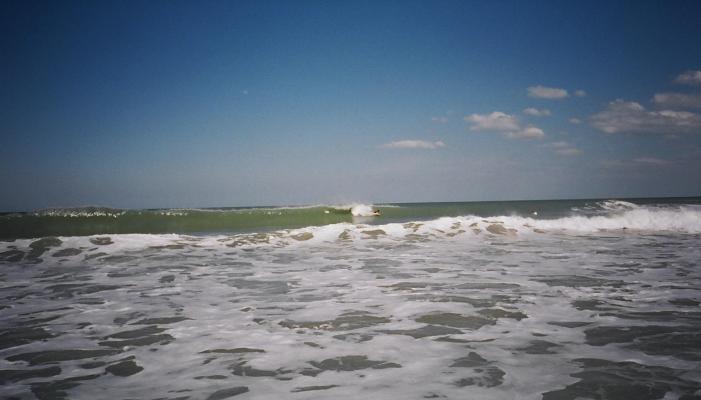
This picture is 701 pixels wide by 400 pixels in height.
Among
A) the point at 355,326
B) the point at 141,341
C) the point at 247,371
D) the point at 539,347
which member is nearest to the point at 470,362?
the point at 539,347

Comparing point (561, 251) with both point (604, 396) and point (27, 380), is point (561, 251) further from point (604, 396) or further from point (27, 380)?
point (27, 380)

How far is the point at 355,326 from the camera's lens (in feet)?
13.5

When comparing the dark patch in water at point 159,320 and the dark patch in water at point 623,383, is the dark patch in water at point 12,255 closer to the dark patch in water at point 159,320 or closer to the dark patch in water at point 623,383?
the dark patch in water at point 159,320

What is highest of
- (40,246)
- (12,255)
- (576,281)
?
(40,246)

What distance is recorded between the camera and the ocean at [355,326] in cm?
279

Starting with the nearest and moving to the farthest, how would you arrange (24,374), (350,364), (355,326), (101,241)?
(24,374)
(350,364)
(355,326)
(101,241)

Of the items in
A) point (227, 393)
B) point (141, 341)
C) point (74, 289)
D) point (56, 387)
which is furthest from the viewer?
point (74, 289)

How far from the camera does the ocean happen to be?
279cm

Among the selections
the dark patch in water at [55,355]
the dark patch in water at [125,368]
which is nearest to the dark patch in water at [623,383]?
the dark patch in water at [125,368]

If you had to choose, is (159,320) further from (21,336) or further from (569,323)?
(569,323)

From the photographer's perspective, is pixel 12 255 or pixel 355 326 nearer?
pixel 355 326

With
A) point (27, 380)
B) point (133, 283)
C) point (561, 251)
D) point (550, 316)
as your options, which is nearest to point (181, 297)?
point (133, 283)

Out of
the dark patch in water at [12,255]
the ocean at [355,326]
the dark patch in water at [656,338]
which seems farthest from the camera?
the dark patch in water at [12,255]

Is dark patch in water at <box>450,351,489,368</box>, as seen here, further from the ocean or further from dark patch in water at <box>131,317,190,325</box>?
dark patch in water at <box>131,317,190,325</box>
